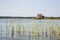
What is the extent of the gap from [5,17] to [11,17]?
437mm

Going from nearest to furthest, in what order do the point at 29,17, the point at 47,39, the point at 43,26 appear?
the point at 47,39
the point at 43,26
the point at 29,17

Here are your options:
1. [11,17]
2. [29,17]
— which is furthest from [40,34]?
[11,17]

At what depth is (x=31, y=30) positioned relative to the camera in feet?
26.7

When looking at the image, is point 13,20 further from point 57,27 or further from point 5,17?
point 57,27

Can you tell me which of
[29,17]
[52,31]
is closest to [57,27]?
[52,31]

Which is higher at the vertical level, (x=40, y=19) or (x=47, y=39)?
(x=40, y=19)

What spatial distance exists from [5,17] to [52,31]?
103 inches

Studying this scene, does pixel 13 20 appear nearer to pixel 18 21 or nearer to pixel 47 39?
pixel 18 21

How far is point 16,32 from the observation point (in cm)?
882

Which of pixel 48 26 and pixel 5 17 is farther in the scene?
pixel 5 17

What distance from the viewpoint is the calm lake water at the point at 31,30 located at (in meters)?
7.88

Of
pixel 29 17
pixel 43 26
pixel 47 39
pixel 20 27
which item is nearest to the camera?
pixel 47 39

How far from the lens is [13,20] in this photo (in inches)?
360

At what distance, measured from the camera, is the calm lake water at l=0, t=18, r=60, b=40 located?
25.8 feet
